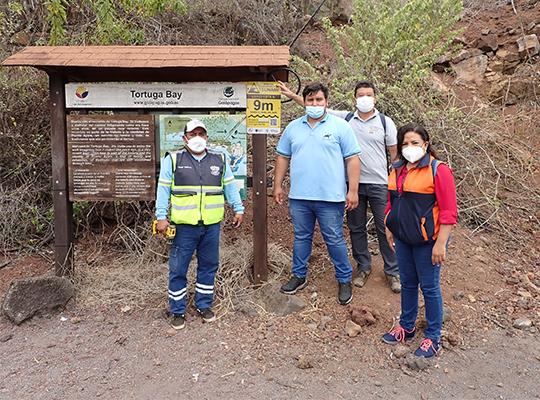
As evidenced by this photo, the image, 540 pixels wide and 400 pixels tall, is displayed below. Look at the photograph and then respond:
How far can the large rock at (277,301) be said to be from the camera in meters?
4.07

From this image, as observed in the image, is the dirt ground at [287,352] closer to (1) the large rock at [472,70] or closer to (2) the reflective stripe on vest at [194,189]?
(2) the reflective stripe on vest at [194,189]

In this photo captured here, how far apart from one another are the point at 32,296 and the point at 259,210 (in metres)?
2.29

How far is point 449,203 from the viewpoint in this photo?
9.73 ft

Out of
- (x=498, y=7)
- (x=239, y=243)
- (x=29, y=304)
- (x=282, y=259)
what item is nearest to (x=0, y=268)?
(x=29, y=304)

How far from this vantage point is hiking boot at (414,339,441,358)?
3.31 metres

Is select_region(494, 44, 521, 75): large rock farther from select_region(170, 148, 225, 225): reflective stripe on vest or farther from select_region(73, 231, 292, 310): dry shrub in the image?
select_region(170, 148, 225, 225): reflective stripe on vest

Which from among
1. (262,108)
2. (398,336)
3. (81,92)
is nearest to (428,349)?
(398,336)

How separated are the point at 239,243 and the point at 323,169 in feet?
6.27

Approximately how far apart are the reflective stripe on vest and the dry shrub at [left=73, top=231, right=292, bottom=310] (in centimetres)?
102

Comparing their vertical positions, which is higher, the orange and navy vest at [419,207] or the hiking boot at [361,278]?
the orange and navy vest at [419,207]

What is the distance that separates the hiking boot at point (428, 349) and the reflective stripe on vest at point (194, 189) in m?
1.95

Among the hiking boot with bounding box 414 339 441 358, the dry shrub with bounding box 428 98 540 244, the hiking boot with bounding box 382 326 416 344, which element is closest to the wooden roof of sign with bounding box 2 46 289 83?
the hiking boot with bounding box 382 326 416 344

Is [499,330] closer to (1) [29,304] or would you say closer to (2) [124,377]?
(2) [124,377]

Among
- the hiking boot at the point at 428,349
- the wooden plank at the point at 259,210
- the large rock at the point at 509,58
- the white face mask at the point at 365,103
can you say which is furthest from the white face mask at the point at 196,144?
the large rock at the point at 509,58
